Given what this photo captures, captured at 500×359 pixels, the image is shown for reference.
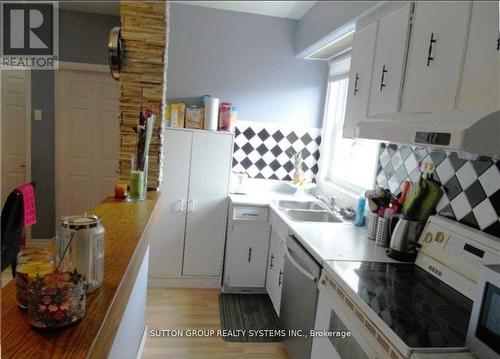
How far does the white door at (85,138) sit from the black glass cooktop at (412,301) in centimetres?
305

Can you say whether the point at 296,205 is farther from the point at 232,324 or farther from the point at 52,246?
the point at 52,246

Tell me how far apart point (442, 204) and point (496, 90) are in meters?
0.80

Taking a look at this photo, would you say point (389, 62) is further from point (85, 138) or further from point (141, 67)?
point (85, 138)

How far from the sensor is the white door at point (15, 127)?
363 centimetres

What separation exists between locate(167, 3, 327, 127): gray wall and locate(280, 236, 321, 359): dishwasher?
1684 mm

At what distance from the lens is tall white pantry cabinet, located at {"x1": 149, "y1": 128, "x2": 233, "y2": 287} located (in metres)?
3.03

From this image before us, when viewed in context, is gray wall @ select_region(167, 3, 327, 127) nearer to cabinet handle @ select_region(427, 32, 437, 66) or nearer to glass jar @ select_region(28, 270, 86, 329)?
cabinet handle @ select_region(427, 32, 437, 66)

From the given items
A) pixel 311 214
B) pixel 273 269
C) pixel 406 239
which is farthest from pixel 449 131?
pixel 273 269

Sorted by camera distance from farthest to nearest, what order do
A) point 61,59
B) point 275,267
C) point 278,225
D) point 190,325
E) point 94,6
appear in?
point 61,59, point 94,6, point 275,267, point 278,225, point 190,325

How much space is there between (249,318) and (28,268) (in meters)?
2.24

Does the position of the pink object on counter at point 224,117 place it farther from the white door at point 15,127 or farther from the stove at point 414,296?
the white door at point 15,127

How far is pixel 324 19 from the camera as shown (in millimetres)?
2682

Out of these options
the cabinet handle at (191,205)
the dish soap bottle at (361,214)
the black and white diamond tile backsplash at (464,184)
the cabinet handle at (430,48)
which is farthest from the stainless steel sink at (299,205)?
the cabinet handle at (430,48)

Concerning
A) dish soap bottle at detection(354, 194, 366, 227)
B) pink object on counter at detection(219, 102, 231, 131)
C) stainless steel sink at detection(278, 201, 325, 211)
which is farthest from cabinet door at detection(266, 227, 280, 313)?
pink object on counter at detection(219, 102, 231, 131)
